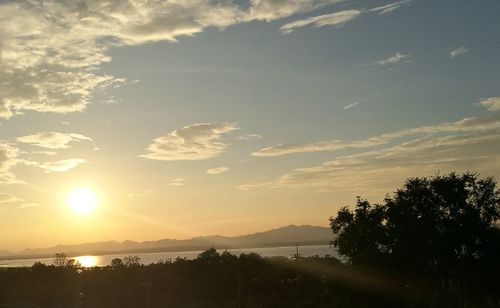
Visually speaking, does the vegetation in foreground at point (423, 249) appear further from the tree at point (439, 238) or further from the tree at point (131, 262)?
the tree at point (131, 262)

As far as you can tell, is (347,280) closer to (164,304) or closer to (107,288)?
(164,304)

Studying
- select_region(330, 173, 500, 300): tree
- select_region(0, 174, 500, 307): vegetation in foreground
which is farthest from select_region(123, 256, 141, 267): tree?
select_region(330, 173, 500, 300): tree

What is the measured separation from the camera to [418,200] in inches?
1233

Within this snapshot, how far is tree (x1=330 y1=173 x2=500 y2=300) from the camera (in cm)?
2912

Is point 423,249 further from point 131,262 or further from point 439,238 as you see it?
point 131,262

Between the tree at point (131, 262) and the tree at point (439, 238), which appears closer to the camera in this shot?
the tree at point (439, 238)

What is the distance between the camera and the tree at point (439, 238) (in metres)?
29.1

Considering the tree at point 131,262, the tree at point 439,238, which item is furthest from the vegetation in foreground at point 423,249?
the tree at point 131,262

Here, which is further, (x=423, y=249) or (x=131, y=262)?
(x=131, y=262)

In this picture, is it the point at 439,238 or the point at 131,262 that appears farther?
the point at 131,262

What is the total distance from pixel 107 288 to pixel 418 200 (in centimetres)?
3961

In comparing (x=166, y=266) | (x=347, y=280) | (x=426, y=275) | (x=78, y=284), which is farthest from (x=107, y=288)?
(x=426, y=275)

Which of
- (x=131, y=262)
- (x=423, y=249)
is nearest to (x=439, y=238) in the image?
(x=423, y=249)

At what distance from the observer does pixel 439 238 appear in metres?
29.3
